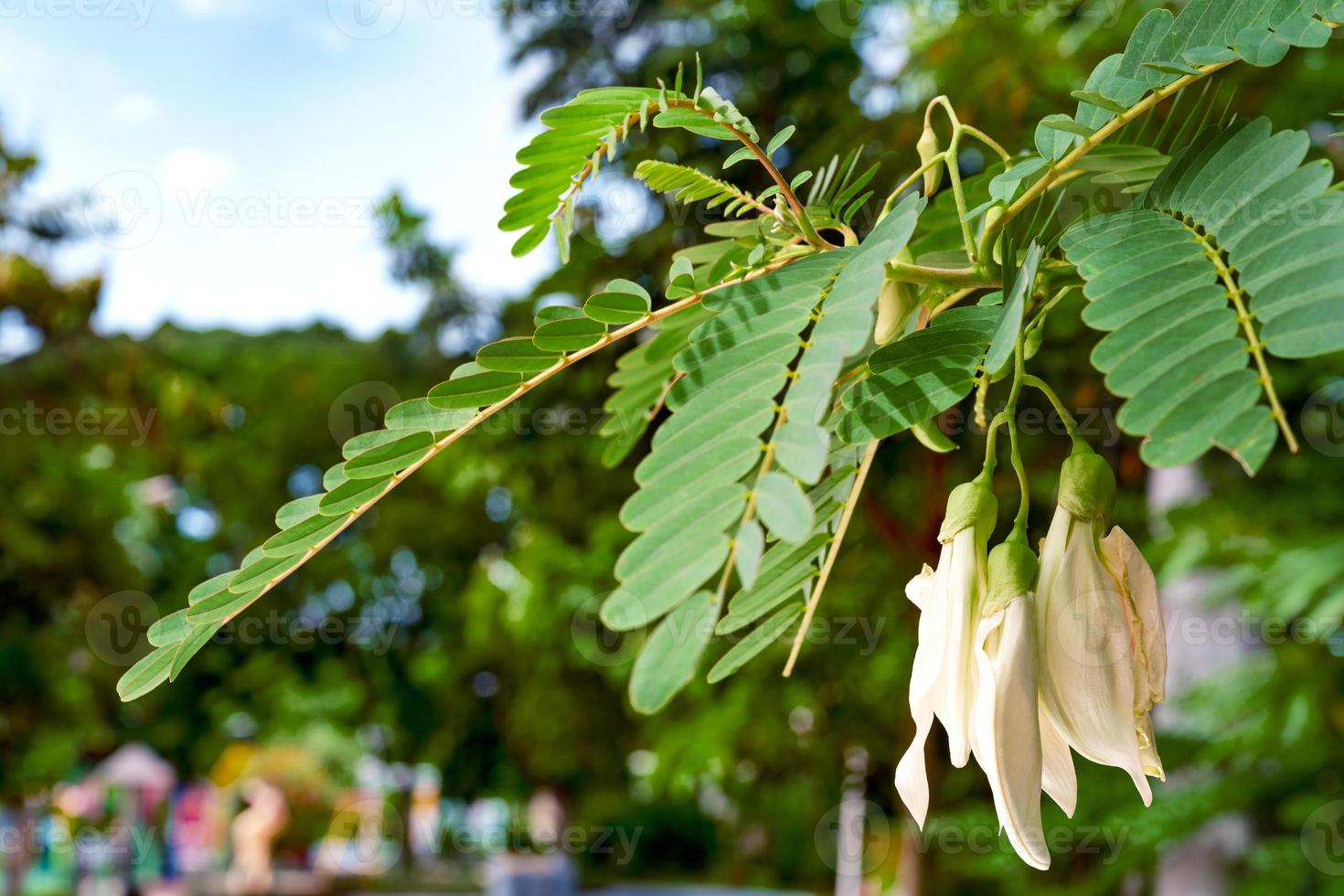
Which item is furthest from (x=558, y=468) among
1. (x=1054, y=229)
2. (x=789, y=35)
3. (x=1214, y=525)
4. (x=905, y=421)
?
(x=905, y=421)

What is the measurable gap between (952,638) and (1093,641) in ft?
0.15

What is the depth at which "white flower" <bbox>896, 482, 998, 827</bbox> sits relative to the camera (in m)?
0.41

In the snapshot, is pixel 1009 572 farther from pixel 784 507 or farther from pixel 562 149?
pixel 562 149

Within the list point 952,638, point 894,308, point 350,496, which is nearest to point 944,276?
point 894,308

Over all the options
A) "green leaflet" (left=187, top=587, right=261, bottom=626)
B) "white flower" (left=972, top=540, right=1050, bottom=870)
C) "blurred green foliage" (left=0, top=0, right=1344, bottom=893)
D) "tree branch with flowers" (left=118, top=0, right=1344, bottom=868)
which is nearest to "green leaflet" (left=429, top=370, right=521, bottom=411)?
"tree branch with flowers" (left=118, top=0, right=1344, bottom=868)

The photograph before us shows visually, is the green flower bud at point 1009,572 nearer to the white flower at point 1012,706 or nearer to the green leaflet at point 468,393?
the white flower at point 1012,706

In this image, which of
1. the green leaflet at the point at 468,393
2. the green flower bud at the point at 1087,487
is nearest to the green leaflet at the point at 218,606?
the green leaflet at the point at 468,393

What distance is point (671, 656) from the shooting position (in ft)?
1.04

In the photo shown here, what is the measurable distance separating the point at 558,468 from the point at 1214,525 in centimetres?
162

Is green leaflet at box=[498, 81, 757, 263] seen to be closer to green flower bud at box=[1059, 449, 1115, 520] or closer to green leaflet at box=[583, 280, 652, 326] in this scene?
green leaflet at box=[583, 280, 652, 326]

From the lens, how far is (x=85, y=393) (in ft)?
16.6

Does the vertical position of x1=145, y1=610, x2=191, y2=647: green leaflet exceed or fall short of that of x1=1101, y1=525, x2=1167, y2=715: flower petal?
it exceeds it

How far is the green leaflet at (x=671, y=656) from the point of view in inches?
12.1

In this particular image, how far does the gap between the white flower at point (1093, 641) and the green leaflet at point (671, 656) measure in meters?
0.14
